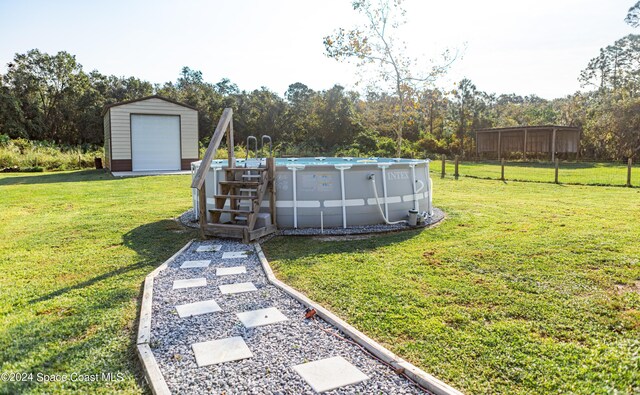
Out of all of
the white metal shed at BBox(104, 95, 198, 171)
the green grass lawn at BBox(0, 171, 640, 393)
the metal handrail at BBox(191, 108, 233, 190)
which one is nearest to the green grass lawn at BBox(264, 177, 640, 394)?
the green grass lawn at BBox(0, 171, 640, 393)

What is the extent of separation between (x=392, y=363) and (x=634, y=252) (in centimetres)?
382

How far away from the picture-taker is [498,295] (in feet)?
11.0

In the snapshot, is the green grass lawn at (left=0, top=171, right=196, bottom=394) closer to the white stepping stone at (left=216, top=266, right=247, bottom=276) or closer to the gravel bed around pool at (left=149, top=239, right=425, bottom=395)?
the gravel bed around pool at (left=149, top=239, right=425, bottom=395)

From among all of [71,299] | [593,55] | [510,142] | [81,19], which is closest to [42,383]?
[71,299]

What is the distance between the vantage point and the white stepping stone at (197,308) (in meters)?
3.06

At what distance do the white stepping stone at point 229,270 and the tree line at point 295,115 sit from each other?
63.1ft

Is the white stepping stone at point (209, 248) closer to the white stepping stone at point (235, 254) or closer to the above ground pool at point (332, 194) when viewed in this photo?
the white stepping stone at point (235, 254)

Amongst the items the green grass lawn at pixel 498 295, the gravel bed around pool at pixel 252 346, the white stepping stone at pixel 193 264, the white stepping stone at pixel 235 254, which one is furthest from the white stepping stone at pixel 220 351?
the white stepping stone at pixel 235 254

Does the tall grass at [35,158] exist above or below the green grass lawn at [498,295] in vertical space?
above

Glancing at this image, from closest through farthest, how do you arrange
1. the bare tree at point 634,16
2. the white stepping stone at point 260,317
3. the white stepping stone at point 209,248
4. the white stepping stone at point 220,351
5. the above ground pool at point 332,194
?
the white stepping stone at point 220,351 < the white stepping stone at point 260,317 < the white stepping stone at point 209,248 < the above ground pool at point 332,194 < the bare tree at point 634,16

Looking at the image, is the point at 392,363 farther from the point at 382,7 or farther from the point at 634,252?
the point at 382,7

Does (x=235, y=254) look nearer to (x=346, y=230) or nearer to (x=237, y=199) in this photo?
(x=237, y=199)

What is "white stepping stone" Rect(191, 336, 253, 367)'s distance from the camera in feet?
7.76

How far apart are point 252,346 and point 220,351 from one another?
0.19m
